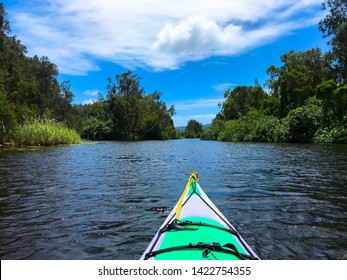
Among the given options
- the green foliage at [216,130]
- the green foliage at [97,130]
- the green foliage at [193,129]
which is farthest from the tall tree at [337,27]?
the green foliage at [193,129]

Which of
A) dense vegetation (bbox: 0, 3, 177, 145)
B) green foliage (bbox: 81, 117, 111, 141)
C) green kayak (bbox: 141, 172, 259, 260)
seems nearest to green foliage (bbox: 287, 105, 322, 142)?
dense vegetation (bbox: 0, 3, 177, 145)

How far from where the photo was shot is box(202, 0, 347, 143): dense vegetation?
34.8 m

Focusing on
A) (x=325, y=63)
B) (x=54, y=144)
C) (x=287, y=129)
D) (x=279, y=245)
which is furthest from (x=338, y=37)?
(x=279, y=245)

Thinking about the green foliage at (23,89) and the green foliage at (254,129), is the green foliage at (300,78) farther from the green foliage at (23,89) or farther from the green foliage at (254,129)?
the green foliage at (23,89)

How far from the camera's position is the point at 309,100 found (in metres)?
42.3

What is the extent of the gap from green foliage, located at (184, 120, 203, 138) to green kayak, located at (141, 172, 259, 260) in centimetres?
12554

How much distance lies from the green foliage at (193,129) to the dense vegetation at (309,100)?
59137mm

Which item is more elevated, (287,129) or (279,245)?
(287,129)

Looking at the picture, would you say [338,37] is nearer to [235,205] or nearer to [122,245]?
[235,205]

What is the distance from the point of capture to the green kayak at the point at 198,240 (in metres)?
3.16

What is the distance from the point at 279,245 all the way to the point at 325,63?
48.6 meters

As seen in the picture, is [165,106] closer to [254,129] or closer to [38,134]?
[254,129]

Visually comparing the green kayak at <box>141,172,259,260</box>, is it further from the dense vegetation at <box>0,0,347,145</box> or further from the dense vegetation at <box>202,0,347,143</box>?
the dense vegetation at <box>202,0,347,143</box>
